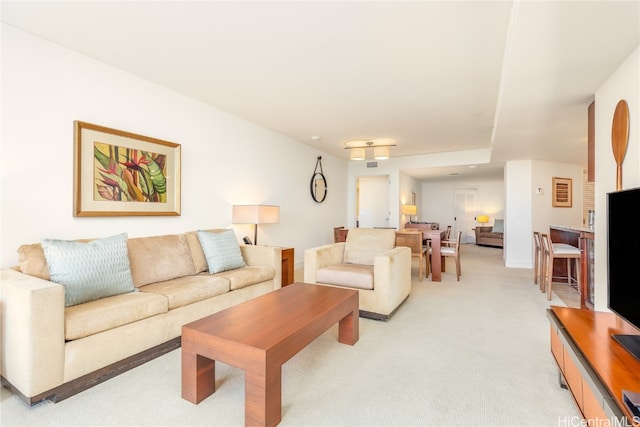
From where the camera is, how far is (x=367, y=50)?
2492 mm

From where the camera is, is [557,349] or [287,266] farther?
[287,266]

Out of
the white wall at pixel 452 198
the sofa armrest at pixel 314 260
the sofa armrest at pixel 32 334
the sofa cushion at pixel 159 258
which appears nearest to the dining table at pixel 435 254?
the sofa armrest at pixel 314 260

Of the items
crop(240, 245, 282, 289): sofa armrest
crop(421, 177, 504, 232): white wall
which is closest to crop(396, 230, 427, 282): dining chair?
crop(240, 245, 282, 289): sofa armrest

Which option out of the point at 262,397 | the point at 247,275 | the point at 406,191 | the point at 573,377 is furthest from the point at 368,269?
the point at 406,191

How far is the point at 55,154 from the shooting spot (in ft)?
8.09

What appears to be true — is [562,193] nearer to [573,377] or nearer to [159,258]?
[573,377]

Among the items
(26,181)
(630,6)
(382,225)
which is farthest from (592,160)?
(382,225)

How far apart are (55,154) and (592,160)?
482cm

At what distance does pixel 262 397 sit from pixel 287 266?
2.63 m

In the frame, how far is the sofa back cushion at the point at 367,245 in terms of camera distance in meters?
→ 3.59

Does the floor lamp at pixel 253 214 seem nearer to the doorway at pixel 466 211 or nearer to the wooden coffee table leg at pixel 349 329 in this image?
the wooden coffee table leg at pixel 349 329

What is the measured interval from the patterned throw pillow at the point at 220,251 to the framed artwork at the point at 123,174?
0.52 metres

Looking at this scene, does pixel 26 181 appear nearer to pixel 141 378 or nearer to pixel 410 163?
pixel 141 378

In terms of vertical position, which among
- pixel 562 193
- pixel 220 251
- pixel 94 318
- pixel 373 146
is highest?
pixel 373 146
